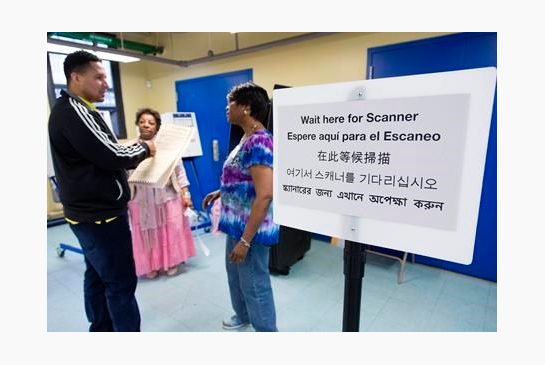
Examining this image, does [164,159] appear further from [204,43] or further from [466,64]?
[204,43]

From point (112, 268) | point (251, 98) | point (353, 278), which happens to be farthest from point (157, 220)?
point (353, 278)

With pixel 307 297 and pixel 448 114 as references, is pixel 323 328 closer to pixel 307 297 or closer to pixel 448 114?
pixel 307 297

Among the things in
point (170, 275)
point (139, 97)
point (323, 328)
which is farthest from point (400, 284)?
point (139, 97)

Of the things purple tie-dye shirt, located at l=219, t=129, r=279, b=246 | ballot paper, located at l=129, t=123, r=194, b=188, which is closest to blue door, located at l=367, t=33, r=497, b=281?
purple tie-dye shirt, located at l=219, t=129, r=279, b=246

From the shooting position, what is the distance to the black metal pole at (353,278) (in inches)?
22.5

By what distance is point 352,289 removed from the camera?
583mm

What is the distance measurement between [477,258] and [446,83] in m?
2.51

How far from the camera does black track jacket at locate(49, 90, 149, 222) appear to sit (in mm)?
1186

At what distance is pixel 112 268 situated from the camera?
1338mm

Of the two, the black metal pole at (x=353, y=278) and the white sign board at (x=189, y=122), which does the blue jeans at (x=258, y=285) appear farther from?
the white sign board at (x=189, y=122)

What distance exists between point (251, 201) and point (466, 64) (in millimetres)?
2036

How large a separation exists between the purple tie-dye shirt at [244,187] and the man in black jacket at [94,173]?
1.52 ft

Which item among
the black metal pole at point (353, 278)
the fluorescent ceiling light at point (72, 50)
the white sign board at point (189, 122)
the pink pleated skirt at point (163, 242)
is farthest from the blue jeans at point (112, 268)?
the white sign board at point (189, 122)

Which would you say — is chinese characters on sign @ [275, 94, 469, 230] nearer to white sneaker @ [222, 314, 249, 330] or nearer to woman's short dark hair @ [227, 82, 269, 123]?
woman's short dark hair @ [227, 82, 269, 123]
